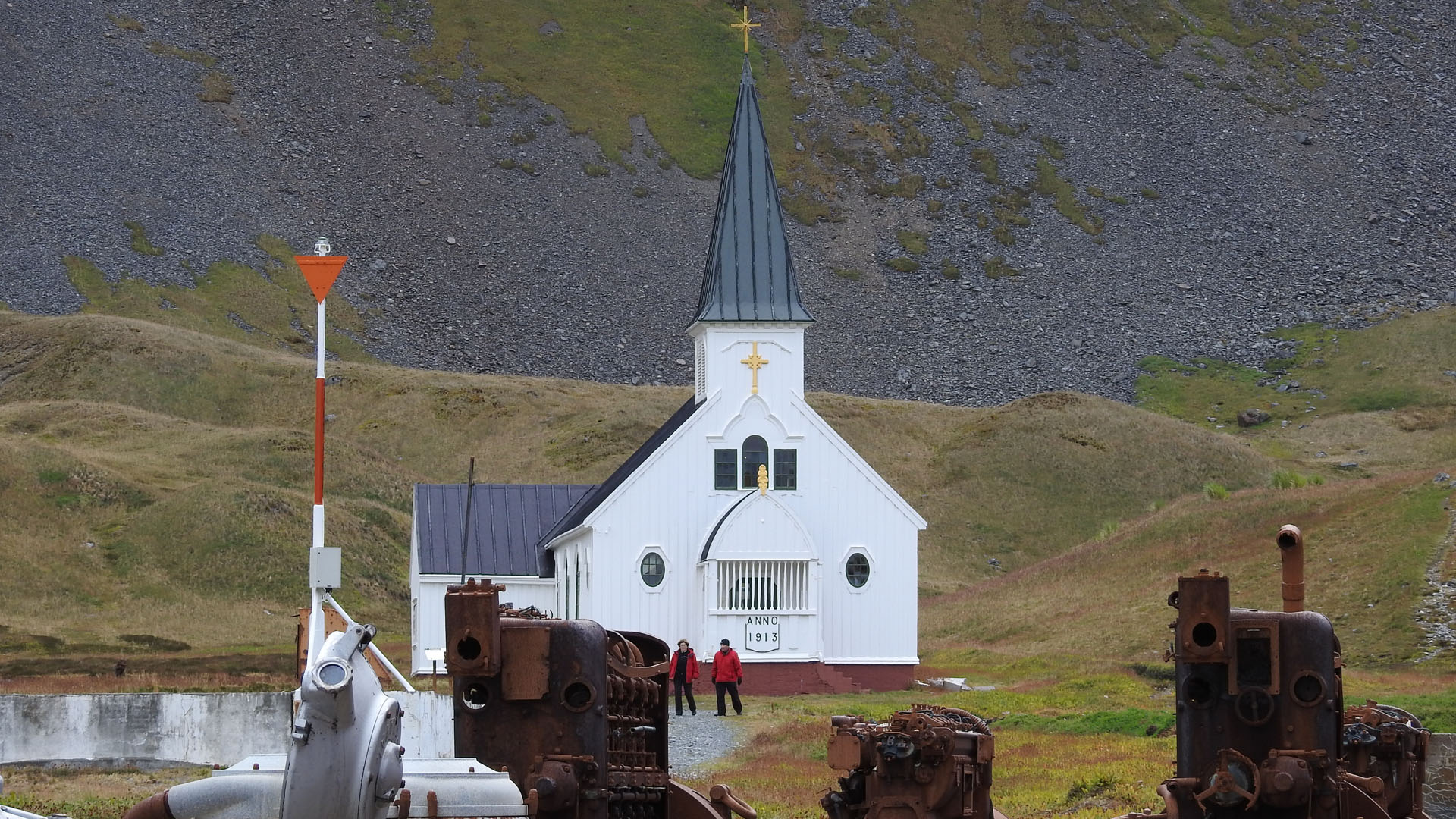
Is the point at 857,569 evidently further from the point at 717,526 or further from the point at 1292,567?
the point at 1292,567

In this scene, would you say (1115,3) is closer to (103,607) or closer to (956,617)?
(956,617)

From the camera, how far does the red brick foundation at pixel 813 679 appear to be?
42688 mm

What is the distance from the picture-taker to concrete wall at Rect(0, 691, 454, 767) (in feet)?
81.4

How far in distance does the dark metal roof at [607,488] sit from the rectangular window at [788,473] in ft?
7.39

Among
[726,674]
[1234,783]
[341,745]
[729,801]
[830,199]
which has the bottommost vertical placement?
[726,674]

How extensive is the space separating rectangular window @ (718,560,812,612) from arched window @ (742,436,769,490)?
6.86 ft

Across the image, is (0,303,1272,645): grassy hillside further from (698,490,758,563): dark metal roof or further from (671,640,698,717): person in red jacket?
(671,640,698,717): person in red jacket

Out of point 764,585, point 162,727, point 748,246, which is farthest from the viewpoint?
point 748,246

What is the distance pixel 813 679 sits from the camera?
4294 centimetres

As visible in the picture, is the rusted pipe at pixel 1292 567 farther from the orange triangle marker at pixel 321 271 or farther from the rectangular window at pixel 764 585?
the rectangular window at pixel 764 585

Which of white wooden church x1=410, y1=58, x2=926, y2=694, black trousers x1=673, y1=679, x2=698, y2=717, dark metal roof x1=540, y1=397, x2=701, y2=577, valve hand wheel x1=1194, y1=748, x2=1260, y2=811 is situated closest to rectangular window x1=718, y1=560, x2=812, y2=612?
white wooden church x1=410, y1=58, x2=926, y2=694

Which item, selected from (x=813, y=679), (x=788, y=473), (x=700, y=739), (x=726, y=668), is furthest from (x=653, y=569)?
(x=700, y=739)

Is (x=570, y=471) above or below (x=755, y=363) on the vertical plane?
below

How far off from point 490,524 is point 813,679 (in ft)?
34.5
